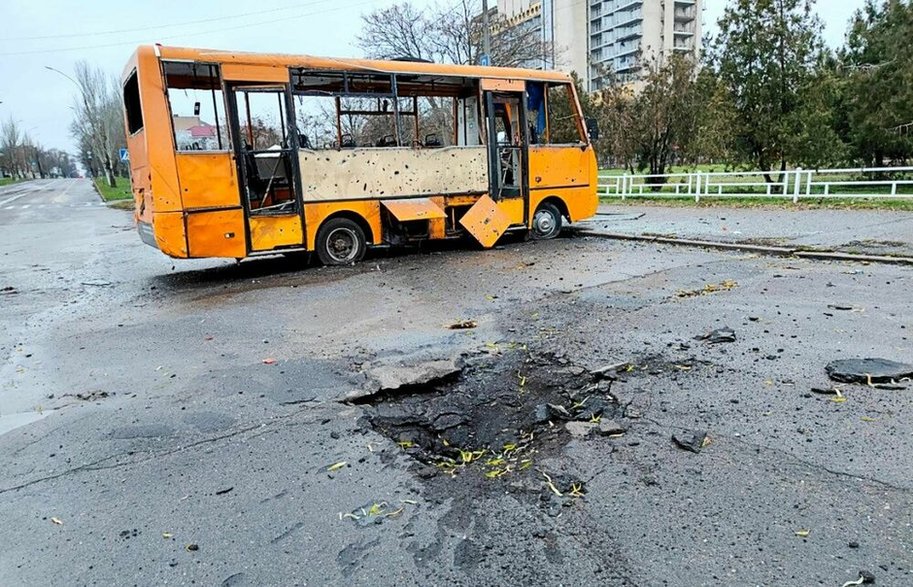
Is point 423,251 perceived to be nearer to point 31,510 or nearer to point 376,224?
point 376,224

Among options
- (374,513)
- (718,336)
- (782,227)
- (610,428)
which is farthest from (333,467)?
(782,227)

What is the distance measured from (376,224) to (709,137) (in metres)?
14.7

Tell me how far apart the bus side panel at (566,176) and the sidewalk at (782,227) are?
3.07 feet

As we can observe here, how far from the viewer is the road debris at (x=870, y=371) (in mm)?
4059

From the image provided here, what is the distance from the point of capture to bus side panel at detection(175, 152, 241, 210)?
28.8 ft

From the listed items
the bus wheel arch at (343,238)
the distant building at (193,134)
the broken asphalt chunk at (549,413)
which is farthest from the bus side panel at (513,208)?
the broken asphalt chunk at (549,413)

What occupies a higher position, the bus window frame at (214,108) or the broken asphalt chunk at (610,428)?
the bus window frame at (214,108)

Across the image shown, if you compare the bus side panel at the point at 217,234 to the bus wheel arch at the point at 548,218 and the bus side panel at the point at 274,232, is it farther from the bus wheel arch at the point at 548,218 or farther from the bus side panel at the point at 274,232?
the bus wheel arch at the point at 548,218

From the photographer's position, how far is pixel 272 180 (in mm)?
9789

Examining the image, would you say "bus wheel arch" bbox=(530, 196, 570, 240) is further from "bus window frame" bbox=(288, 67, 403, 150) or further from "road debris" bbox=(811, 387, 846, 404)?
"road debris" bbox=(811, 387, 846, 404)

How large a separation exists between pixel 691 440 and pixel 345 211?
8.01 meters

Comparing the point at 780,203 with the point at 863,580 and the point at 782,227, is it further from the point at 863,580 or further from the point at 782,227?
the point at 863,580

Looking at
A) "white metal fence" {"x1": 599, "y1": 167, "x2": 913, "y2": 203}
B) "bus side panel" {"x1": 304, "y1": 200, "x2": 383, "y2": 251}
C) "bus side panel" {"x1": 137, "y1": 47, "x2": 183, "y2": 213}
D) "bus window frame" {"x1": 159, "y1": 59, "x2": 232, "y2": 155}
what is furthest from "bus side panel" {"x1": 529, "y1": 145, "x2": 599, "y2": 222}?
"bus side panel" {"x1": 137, "y1": 47, "x2": 183, "y2": 213}

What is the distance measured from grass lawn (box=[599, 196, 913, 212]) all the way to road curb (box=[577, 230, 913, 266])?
6811mm
